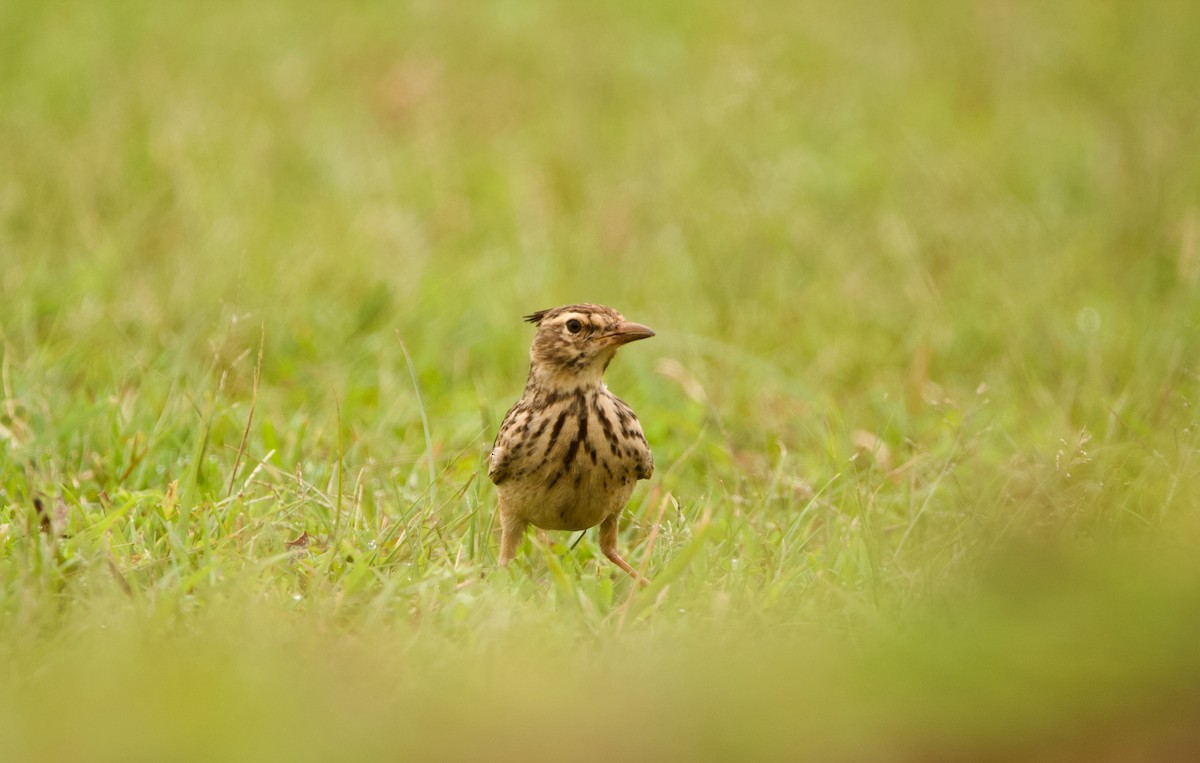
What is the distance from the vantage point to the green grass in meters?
2.88

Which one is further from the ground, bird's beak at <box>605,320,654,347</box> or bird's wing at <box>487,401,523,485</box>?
bird's beak at <box>605,320,654,347</box>

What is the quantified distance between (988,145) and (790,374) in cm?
446

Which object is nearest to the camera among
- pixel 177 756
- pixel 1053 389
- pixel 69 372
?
pixel 177 756

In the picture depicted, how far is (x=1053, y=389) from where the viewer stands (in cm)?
644

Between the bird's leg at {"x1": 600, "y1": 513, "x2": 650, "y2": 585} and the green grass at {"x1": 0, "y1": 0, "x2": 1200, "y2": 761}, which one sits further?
the bird's leg at {"x1": 600, "y1": 513, "x2": 650, "y2": 585}

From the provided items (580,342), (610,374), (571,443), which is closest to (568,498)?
(571,443)

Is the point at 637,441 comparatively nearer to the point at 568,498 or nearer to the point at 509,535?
the point at 568,498

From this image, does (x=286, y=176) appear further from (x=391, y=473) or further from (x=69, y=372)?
(x=391, y=473)

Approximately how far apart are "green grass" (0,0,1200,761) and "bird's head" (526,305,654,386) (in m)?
0.47

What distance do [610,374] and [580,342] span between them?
2.17m

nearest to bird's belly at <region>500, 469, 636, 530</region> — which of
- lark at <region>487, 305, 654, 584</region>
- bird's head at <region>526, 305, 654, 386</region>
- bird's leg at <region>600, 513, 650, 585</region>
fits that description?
lark at <region>487, 305, 654, 584</region>

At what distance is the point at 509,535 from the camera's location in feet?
15.2

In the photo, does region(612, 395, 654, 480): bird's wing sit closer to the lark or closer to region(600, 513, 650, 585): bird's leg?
the lark

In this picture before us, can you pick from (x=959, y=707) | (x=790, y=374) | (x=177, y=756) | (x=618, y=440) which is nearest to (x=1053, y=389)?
(x=790, y=374)
